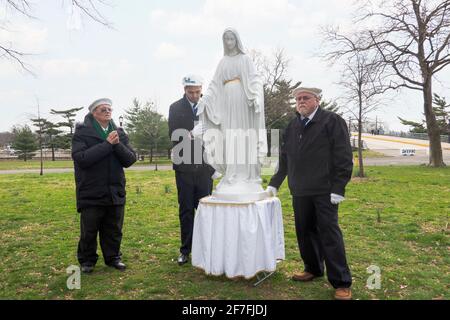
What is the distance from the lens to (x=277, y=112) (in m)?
34.1

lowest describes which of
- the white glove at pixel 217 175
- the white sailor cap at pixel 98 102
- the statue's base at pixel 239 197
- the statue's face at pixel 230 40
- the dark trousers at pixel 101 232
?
the dark trousers at pixel 101 232

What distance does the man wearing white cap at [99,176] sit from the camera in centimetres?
464

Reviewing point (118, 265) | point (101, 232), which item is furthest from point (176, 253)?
point (101, 232)

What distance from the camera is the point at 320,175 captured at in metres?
4.02

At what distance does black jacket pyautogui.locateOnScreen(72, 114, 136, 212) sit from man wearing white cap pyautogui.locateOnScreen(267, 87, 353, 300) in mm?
2102

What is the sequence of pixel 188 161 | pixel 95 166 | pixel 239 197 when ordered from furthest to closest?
1. pixel 188 161
2. pixel 95 166
3. pixel 239 197

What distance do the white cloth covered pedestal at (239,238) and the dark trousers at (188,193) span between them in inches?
32.3

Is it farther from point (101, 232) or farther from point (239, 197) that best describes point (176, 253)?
point (239, 197)

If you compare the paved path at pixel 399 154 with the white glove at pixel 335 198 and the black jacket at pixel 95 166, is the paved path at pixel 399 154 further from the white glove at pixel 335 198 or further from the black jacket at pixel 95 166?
the black jacket at pixel 95 166

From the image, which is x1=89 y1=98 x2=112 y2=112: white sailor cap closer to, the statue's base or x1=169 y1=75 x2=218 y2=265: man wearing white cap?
x1=169 y1=75 x2=218 y2=265: man wearing white cap

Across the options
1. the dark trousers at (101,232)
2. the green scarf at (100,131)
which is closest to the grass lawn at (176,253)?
the dark trousers at (101,232)

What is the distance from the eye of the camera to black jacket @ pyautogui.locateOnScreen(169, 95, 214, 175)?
5082 millimetres

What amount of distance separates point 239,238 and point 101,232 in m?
1.92
